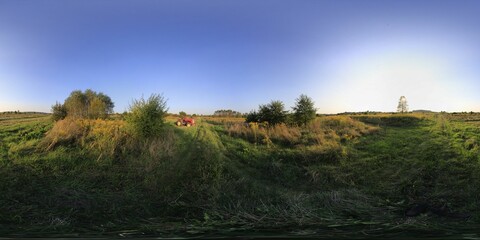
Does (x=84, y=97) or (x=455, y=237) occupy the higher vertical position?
(x=84, y=97)

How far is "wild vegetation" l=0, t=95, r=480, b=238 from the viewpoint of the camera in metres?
8.00

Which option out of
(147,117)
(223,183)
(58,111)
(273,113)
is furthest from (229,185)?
(58,111)

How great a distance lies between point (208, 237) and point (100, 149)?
10.4 metres

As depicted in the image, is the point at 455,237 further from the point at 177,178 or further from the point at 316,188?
the point at 177,178

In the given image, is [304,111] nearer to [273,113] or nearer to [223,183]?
[273,113]

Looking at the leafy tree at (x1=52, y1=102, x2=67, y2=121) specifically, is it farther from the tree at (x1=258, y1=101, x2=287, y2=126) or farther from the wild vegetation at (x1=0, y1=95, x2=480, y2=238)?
the tree at (x1=258, y1=101, x2=287, y2=126)

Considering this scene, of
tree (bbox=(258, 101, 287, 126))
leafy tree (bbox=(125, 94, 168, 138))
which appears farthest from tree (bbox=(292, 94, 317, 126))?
leafy tree (bbox=(125, 94, 168, 138))

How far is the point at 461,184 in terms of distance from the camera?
38.0 ft

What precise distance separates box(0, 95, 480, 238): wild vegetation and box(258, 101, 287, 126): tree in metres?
5.98

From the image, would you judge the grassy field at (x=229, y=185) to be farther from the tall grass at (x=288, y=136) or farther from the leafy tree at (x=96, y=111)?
the leafy tree at (x=96, y=111)

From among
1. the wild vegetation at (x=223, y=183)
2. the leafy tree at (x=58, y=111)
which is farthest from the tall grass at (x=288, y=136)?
the leafy tree at (x=58, y=111)

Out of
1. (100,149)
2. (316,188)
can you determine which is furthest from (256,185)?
(100,149)

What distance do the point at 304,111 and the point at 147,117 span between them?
1379 centimetres

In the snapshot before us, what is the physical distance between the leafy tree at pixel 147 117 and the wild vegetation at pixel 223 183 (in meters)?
0.06
